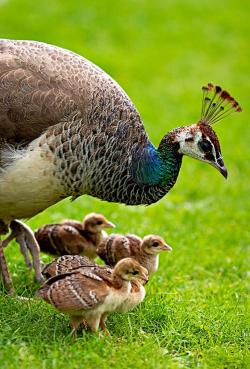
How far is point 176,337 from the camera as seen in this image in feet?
16.7

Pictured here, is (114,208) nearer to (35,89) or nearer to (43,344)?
(35,89)

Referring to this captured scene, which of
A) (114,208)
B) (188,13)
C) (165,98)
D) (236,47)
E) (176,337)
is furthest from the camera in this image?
(188,13)

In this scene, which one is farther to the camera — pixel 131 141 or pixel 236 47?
pixel 236 47

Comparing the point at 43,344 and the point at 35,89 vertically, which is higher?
the point at 35,89

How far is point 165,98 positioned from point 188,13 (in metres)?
4.65

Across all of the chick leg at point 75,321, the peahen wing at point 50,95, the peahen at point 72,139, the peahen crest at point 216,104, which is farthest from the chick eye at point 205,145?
the chick leg at point 75,321

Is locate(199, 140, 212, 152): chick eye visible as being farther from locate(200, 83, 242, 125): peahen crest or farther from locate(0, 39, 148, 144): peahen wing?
locate(0, 39, 148, 144): peahen wing

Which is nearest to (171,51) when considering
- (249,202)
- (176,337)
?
(249,202)

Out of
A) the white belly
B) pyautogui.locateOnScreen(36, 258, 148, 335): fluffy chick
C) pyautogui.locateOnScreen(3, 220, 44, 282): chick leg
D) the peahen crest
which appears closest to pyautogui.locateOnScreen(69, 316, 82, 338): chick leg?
pyautogui.locateOnScreen(36, 258, 148, 335): fluffy chick

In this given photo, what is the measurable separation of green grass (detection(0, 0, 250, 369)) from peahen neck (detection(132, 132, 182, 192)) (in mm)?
846

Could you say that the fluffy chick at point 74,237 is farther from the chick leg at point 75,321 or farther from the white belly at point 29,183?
the chick leg at point 75,321

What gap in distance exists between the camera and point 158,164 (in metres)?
5.77

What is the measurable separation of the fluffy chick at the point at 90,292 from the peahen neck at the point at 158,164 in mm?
1000

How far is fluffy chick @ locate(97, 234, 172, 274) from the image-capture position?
233 inches
